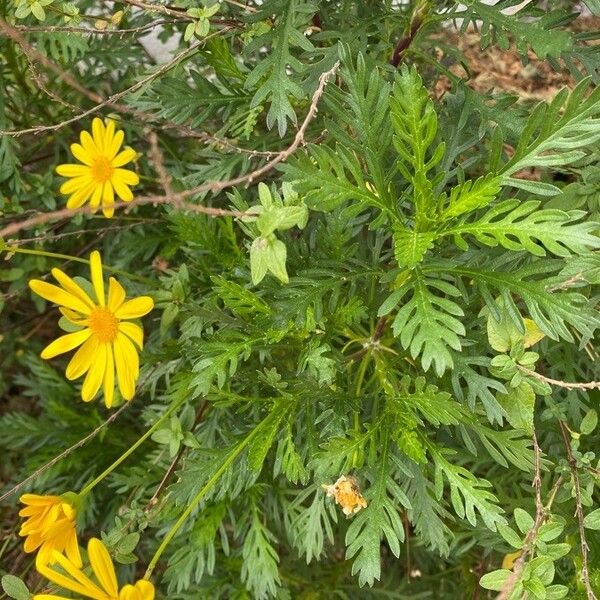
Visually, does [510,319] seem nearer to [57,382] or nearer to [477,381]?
[477,381]

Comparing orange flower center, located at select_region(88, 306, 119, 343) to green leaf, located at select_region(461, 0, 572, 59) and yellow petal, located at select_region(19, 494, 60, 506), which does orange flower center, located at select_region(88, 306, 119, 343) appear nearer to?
yellow petal, located at select_region(19, 494, 60, 506)

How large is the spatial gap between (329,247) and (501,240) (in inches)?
10.2

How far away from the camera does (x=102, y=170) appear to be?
1107 millimetres

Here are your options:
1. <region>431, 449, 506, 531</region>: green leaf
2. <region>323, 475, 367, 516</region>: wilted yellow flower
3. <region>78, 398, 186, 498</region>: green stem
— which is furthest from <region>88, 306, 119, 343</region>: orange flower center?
<region>431, 449, 506, 531</region>: green leaf

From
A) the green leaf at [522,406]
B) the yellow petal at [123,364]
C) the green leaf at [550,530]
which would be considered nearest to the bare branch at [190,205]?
the yellow petal at [123,364]

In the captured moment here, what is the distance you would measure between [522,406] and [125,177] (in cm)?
69

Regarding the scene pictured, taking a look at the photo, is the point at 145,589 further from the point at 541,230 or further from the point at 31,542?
the point at 541,230

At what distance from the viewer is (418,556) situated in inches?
57.4

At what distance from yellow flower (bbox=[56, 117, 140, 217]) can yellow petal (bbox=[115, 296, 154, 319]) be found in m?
0.26

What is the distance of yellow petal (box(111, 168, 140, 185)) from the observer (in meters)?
1.08

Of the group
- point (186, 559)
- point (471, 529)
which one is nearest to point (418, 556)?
point (471, 529)

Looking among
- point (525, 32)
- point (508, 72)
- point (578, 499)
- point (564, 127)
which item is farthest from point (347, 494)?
point (508, 72)

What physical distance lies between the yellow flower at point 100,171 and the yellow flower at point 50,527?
1.52ft

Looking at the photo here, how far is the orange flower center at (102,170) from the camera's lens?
110 cm
